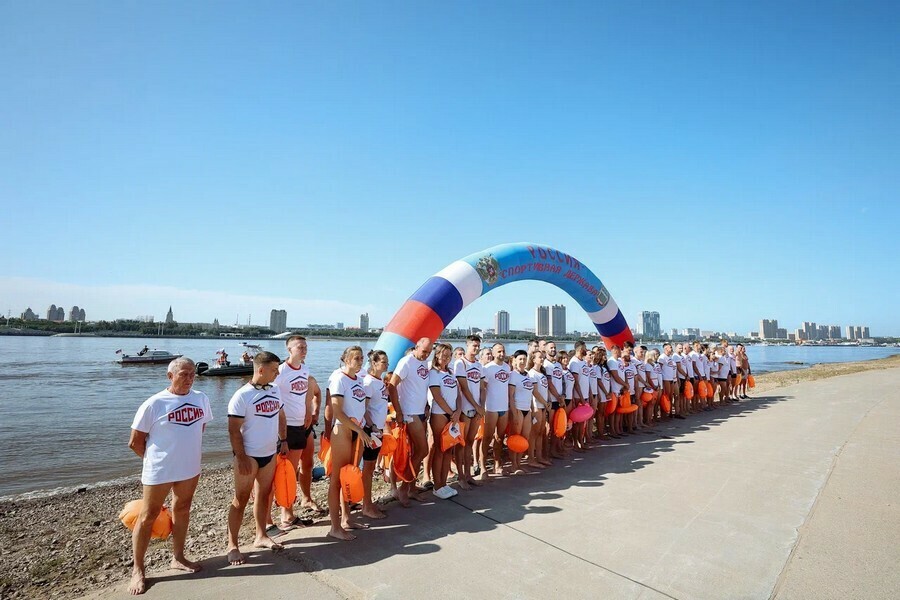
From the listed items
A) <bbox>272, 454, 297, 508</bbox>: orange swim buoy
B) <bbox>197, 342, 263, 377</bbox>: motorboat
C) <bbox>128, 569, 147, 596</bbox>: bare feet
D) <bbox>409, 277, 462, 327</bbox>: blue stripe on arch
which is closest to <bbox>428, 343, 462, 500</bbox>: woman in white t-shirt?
<bbox>272, 454, 297, 508</bbox>: orange swim buoy

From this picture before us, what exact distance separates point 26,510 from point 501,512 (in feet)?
19.7

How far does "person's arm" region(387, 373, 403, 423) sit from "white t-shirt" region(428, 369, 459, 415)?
420mm

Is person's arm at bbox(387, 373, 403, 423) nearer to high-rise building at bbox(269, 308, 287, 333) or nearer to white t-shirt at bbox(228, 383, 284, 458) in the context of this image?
white t-shirt at bbox(228, 383, 284, 458)

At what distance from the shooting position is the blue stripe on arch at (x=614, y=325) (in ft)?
45.5

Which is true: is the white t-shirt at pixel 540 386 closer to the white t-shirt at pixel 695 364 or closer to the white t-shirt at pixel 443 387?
the white t-shirt at pixel 443 387

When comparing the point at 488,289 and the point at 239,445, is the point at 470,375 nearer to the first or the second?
the point at 239,445

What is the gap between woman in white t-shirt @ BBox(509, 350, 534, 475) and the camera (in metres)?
5.62

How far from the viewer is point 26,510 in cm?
540

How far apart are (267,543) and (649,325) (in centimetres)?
9028

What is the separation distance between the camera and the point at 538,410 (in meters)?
5.89

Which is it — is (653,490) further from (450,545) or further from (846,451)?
(846,451)

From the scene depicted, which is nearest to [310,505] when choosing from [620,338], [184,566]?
[184,566]

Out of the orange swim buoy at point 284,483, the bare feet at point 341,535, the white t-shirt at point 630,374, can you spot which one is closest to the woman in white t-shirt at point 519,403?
the bare feet at point 341,535

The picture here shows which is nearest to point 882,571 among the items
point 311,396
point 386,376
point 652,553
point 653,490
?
point 652,553
